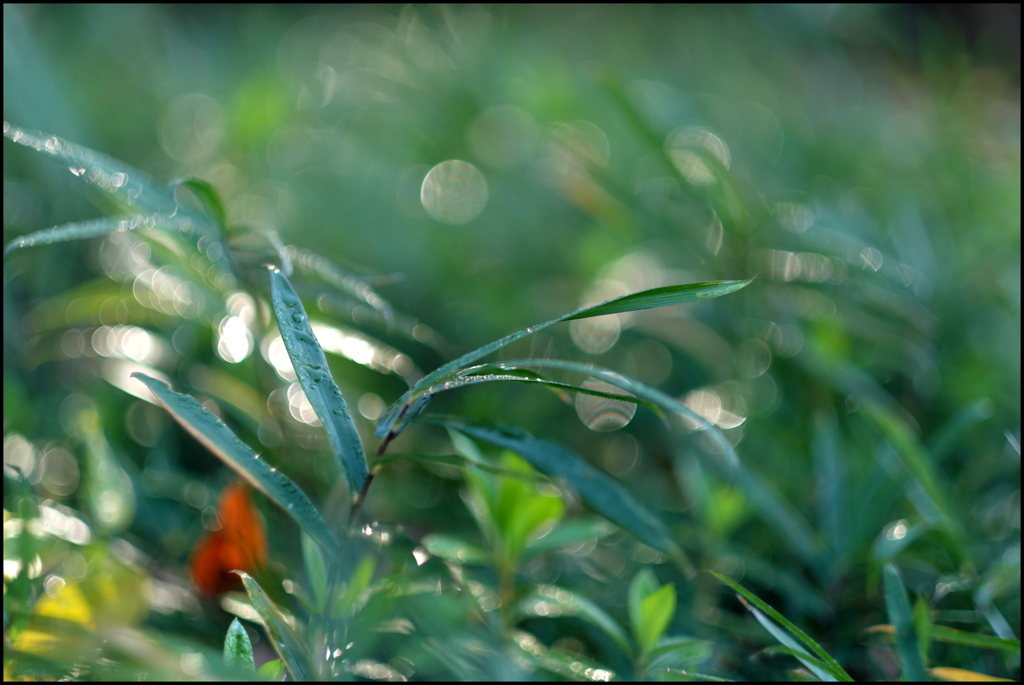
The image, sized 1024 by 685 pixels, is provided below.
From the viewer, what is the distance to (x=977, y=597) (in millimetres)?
483

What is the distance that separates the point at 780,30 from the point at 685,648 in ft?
8.39

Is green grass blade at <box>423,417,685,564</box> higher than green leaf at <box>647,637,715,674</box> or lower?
higher

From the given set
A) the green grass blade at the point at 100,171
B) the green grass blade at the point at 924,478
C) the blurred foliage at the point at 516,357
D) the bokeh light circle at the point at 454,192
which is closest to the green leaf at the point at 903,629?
the blurred foliage at the point at 516,357

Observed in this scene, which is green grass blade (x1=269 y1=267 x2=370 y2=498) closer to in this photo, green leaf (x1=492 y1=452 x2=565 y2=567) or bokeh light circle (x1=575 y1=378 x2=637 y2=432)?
green leaf (x1=492 y1=452 x2=565 y2=567)

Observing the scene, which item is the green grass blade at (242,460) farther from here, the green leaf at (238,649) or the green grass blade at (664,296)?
the green grass blade at (664,296)

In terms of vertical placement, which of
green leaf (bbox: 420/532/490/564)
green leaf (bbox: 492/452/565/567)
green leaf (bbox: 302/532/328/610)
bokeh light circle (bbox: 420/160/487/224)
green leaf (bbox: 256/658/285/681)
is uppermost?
bokeh light circle (bbox: 420/160/487/224)

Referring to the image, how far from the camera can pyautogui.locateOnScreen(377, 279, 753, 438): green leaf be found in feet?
1.16

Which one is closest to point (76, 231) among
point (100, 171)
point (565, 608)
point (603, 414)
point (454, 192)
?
point (100, 171)

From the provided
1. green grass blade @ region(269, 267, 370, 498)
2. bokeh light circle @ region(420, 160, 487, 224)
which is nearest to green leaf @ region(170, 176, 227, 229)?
green grass blade @ region(269, 267, 370, 498)

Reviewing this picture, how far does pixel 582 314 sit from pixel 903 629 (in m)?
0.28

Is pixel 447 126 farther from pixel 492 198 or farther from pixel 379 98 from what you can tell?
pixel 379 98

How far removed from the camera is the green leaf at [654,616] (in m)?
0.43

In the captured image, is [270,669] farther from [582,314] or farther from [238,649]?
[582,314]

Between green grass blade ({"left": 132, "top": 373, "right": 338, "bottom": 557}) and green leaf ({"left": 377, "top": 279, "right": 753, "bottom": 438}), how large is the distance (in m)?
0.06
